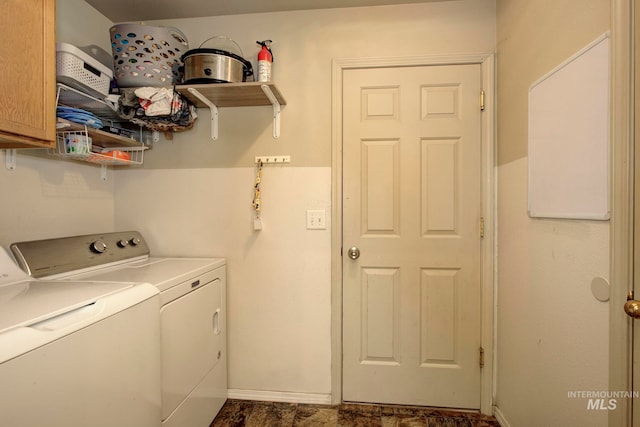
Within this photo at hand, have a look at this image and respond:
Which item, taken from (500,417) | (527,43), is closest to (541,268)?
(500,417)

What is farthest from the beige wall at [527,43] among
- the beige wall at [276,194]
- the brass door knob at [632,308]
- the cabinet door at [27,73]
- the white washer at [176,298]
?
the cabinet door at [27,73]

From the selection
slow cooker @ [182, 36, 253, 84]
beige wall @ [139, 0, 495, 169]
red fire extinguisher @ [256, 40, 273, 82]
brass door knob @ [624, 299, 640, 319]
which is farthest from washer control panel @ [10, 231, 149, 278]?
brass door knob @ [624, 299, 640, 319]

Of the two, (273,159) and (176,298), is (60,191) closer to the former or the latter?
(176,298)

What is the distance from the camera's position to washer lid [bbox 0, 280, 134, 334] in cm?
76

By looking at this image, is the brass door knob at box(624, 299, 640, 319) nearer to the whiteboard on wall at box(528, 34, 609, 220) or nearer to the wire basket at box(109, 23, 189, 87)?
the whiteboard on wall at box(528, 34, 609, 220)

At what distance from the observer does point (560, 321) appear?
1.12 metres

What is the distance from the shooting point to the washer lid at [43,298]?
76 centimetres

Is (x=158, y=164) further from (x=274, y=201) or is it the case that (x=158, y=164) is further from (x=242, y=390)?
(x=242, y=390)

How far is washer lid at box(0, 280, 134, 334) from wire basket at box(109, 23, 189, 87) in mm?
1046

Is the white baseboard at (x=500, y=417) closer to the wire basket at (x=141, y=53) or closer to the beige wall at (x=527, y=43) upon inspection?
the beige wall at (x=527, y=43)

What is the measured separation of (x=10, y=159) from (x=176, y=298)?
40.2 inches

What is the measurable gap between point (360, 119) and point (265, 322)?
1.40m

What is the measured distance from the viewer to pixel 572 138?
1.04 m

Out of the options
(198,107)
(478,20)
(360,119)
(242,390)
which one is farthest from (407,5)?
(242,390)
